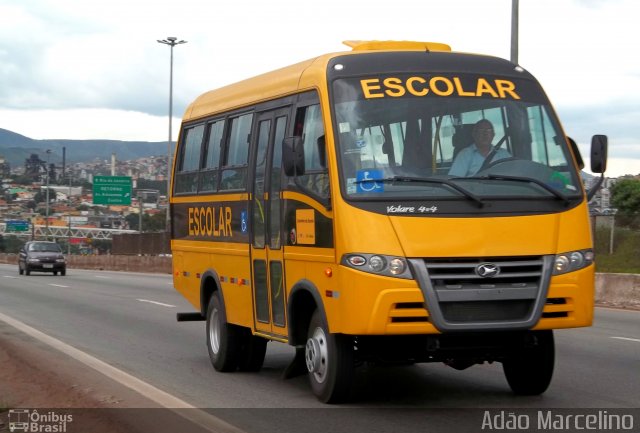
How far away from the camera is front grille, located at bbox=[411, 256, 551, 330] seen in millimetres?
8859

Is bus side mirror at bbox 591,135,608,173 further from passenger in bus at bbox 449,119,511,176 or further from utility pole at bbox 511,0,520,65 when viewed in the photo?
utility pole at bbox 511,0,520,65

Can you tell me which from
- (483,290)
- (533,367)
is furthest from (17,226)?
(483,290)

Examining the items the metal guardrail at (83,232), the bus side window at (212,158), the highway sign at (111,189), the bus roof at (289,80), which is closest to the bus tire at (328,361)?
the bus roof at (289,80)

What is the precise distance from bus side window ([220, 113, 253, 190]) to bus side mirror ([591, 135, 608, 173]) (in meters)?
3.60

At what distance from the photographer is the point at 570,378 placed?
1144 cm

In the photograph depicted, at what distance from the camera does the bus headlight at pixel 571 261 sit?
916 cm

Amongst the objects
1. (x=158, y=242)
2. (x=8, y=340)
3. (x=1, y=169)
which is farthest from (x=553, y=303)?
(x=1, y=169)

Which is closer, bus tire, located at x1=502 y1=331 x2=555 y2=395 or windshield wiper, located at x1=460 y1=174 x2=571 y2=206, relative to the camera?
windshield wiper, located at x1=460 y1=174 x2=571 y2=206

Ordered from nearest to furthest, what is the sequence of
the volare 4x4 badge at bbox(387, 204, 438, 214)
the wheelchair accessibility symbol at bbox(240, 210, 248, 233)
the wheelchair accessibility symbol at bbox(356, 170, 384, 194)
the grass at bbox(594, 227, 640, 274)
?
1. the volare 4x4 badge at bbox(387, 204, 438, 214)
2. the wheelchair accessibility symbol at bbox(356, 170, 384, 194)
3. the wheelchair accessibility symbol at bbox(240, 210, 248, 233)
4. the grass at bbox(594, 227, 640, 274)

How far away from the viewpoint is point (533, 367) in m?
10.1

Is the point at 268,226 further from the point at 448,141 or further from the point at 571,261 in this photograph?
the point at 571,261

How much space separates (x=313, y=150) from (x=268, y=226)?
1.25 meters

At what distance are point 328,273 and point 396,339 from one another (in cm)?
76

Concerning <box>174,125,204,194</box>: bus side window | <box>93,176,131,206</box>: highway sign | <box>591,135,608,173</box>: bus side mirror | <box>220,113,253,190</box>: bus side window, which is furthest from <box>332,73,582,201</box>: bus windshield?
<box>93,176,131,206</box>: highway sign
